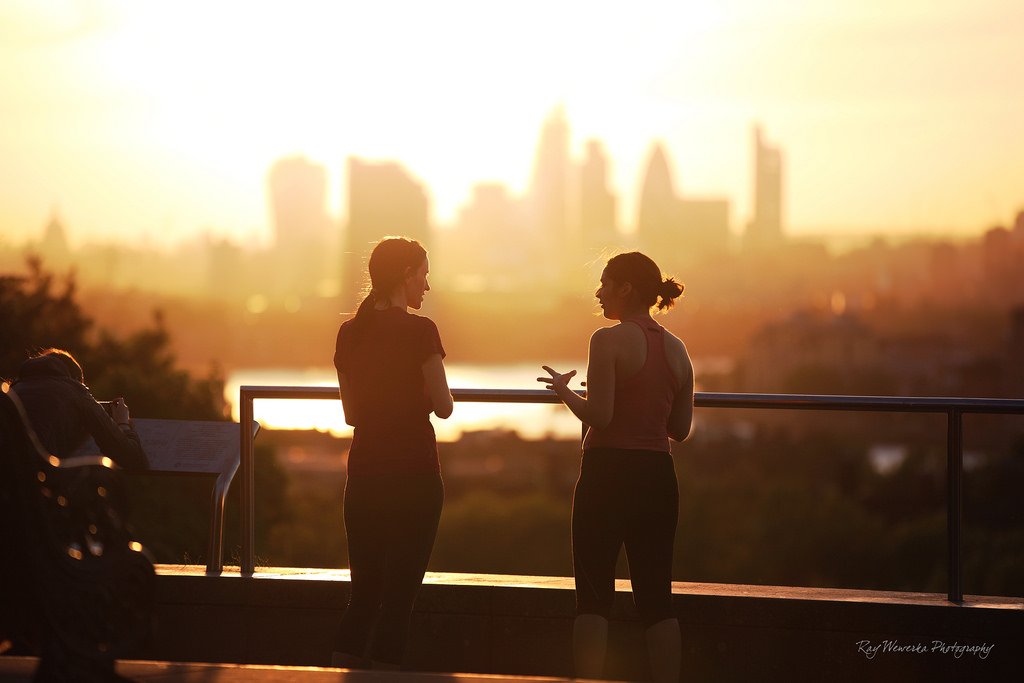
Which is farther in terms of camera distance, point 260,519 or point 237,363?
point 237,363

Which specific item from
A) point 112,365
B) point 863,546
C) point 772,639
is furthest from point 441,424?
point 863,546

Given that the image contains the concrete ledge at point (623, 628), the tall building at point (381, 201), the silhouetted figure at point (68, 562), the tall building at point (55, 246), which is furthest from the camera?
the tall building at point (381, 201)

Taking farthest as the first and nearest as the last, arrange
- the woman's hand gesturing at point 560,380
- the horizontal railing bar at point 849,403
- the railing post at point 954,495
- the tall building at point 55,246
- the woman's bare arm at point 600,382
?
the tall building at point 55,246, the railing post at point 954,495, the horizontal railing bar at point 849,403, the woman's hand gesturing at point 560,380, the woman's bare arm at point 600,382

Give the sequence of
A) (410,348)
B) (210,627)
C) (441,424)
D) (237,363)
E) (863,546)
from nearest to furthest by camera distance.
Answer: (410,348) → (441,424) → (210,627) → (863,546) → (237,363)

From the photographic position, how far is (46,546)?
4.08 m

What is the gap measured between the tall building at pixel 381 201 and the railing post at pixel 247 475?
135 metres

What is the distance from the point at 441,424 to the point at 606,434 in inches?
34.8

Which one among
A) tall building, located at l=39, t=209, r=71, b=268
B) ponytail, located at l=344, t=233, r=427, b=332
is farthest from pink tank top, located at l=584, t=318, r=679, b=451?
tall building, located at l=39, t=209, r=71, b=268

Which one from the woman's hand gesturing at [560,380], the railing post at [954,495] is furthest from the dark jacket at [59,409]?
the railing post at [954,495]

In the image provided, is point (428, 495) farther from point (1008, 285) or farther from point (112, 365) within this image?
point (1008, 285)

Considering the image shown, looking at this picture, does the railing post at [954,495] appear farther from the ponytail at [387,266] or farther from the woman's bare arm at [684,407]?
the ponytail at [387,266]

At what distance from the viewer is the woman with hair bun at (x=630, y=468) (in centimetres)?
540

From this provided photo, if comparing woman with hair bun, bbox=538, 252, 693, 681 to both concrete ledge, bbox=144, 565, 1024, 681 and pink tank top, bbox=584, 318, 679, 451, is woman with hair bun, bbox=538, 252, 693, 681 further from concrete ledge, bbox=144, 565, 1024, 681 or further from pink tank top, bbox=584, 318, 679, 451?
concrete ledge, bbox=144, 565, 1024, 681

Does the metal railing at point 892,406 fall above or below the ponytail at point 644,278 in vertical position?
below
